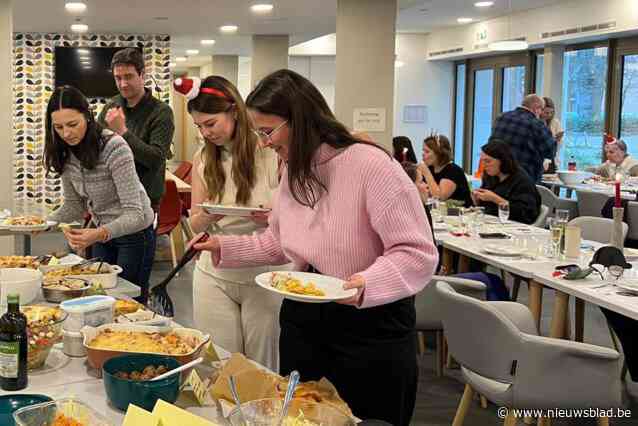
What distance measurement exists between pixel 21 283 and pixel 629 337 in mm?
2384


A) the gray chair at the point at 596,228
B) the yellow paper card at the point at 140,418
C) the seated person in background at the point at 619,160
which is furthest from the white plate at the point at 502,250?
the seated person in background at the point at 619,160

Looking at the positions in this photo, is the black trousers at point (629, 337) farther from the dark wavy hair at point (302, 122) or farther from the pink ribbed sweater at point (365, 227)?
the dark wavy hair at point (302, 122)

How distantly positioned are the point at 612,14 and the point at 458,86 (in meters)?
5.00

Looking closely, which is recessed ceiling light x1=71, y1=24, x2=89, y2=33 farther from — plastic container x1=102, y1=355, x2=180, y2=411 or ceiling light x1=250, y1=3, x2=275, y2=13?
plastic container x1=102, y1=355, x2=180, y2=411

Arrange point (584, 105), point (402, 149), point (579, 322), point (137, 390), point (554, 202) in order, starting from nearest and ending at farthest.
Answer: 1. point (137, 390)
2. point (579, 322)
3. point (402, 149)
4. point (554, 202)
5. point (584, 105)

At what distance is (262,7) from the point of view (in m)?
8.60

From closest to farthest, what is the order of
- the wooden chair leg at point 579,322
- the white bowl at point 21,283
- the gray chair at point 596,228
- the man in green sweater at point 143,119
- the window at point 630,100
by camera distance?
the white bowl at point 21,283 → the wooden chair leg at point 579,322 → the man in green sweater at point 143,119 → the gray chair at point 596,228 → the window at point 630,100

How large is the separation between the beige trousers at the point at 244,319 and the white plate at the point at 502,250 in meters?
1.80

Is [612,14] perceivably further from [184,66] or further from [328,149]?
→ [184,66]

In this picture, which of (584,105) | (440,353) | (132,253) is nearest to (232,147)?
(132,253)

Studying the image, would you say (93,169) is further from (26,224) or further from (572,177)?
(572,177)

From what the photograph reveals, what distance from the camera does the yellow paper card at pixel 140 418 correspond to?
1.44 metres

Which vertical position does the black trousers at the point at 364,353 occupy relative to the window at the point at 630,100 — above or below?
below

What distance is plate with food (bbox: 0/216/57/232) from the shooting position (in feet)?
13.2
